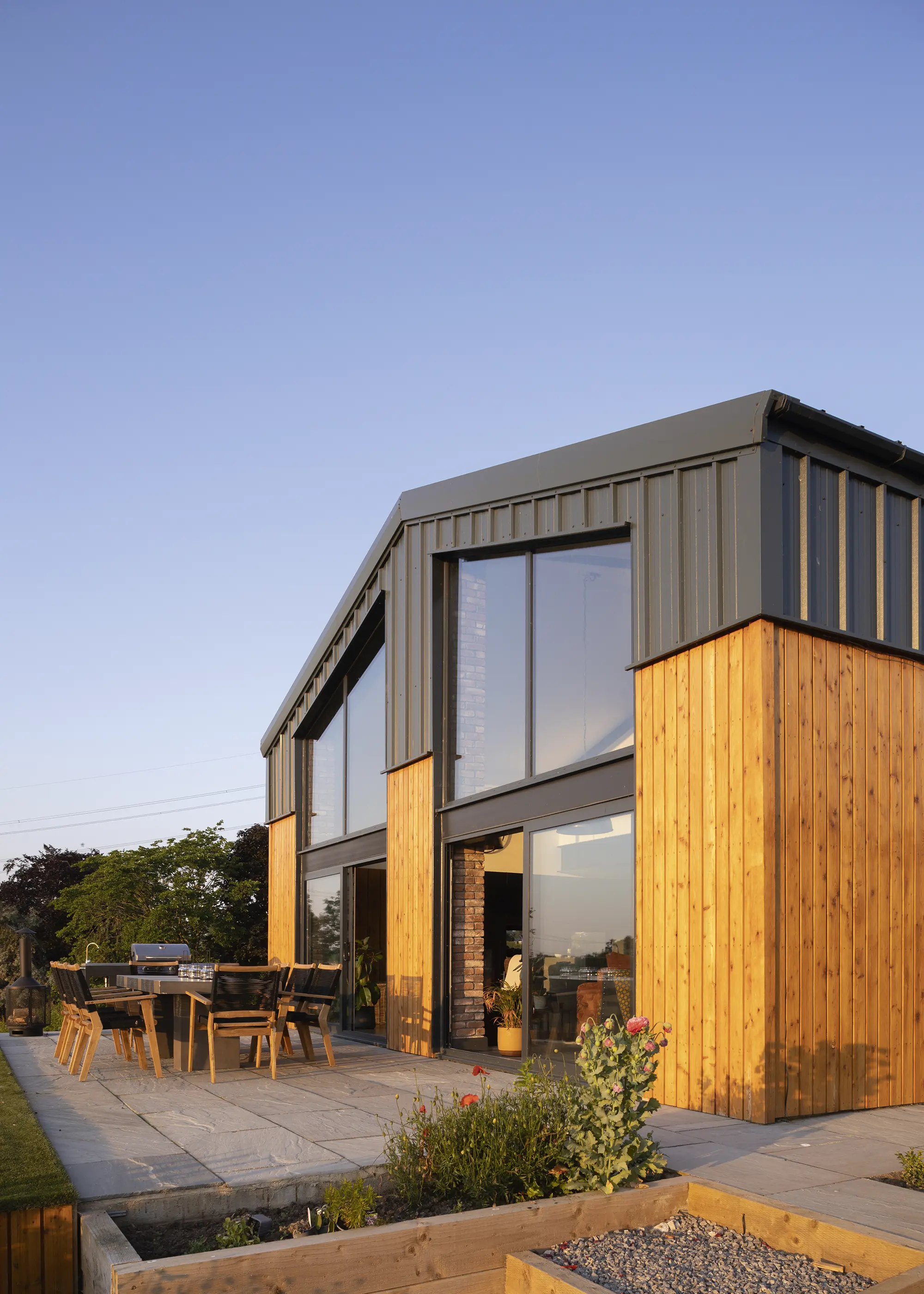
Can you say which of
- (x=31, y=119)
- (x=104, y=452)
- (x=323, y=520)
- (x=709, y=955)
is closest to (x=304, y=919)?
(x=323, y=520)

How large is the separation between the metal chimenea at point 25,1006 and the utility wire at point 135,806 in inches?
1251

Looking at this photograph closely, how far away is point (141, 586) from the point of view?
17.4 metres

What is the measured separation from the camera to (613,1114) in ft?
15.2

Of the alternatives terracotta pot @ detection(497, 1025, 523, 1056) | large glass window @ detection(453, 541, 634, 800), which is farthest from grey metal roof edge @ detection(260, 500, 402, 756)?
terracotta pot @ detection(497, 1025, 523, 1056)

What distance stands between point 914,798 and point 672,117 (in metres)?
7.20

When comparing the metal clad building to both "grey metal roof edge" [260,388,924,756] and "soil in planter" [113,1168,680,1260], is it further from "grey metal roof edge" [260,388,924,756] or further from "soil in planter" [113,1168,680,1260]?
"soil in planter" [113,1168,680,1260]

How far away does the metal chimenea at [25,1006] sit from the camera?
12.0 metres

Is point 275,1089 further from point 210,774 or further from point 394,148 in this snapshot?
point 210,774

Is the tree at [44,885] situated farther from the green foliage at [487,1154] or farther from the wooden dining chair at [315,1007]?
the green foliage at [487,1154]

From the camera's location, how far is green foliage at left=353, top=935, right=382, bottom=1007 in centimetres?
1248

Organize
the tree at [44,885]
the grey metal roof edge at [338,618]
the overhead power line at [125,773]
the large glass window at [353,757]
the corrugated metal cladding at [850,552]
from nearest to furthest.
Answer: the corrugated metal cladding at [850,552], the grey metal roof edge at [338,618], the large glass window at [353,757], the tree at [44,885], the overhead power line at [125,773]

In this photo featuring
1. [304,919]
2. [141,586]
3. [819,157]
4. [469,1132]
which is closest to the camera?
[469,1132]

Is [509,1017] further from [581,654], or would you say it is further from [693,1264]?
[693,1264]

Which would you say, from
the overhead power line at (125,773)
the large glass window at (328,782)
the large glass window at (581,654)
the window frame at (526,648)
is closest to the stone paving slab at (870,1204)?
the window frame at (526,648)
